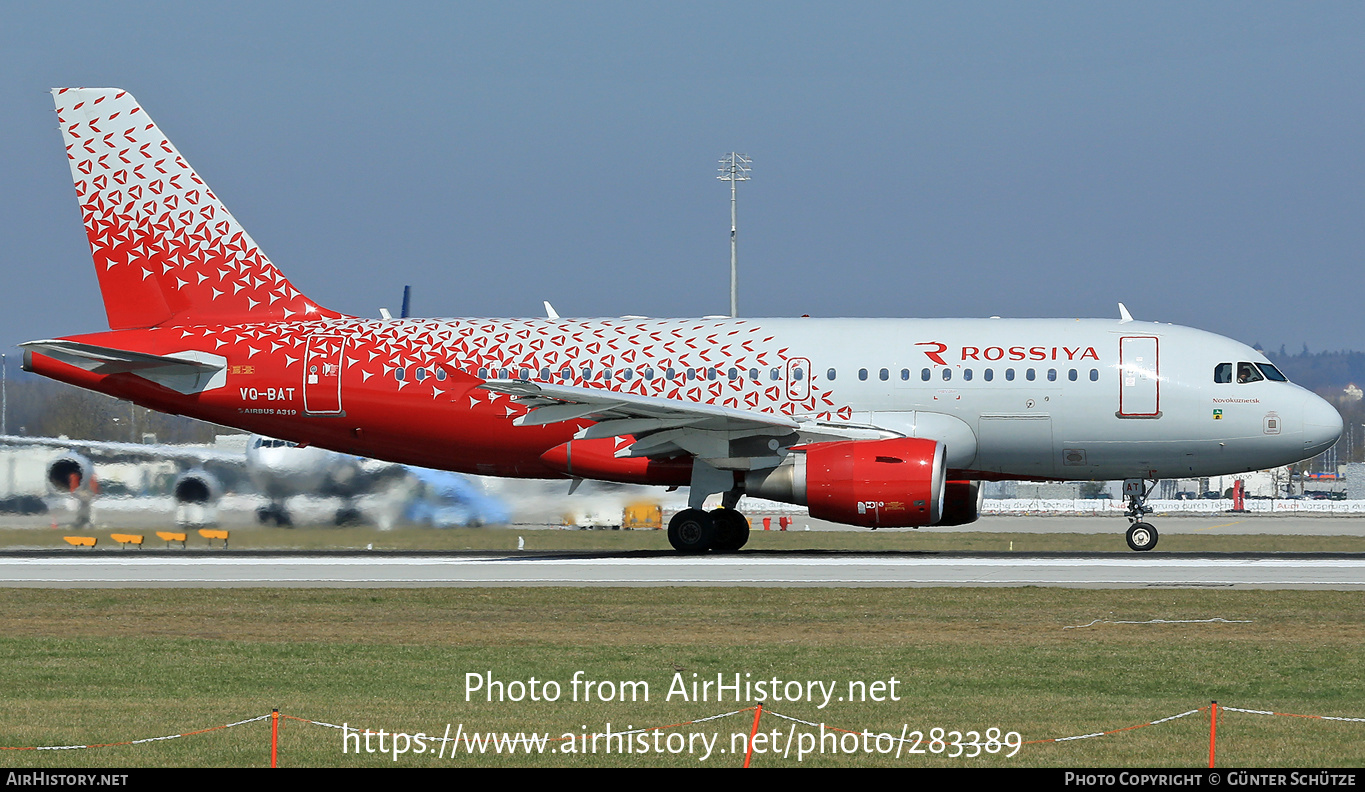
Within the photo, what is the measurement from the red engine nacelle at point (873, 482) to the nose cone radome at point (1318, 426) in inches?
266

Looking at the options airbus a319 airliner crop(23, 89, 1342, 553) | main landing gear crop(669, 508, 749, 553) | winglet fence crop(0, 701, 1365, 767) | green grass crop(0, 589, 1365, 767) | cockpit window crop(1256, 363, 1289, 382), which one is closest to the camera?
winglet fence crop(0, 701, 1365, 767)

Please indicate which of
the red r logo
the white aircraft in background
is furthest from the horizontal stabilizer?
the red r logo

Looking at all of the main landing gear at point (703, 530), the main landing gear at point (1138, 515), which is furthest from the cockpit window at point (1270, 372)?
the main landing gear at point (703, 530)

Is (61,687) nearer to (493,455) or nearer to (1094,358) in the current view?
(493,455)

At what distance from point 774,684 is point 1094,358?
54.4 ft

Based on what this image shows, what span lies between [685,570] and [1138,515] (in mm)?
9713

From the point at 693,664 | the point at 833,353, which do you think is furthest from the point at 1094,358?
the point at 693,664

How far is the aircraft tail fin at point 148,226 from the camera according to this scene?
30266 millimetres

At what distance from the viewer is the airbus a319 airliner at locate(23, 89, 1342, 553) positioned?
2745 centimetres

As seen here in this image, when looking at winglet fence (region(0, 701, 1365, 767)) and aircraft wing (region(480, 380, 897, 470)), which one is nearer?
winglet fence (region(0, 701, 1365, 767))

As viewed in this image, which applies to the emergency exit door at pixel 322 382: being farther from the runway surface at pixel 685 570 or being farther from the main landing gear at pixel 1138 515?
the main landing gear at pixel 1138 515

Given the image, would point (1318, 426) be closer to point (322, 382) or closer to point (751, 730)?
point (322, 382)

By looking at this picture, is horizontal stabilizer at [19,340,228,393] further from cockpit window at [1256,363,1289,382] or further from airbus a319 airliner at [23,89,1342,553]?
cockpit window at [1256,363,1289,382]

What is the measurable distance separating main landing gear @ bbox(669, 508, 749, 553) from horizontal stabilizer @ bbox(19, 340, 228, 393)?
910cm
